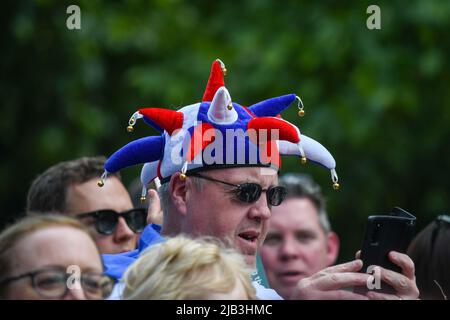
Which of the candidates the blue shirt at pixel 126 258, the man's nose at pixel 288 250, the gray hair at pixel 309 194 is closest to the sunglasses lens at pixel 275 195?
the blue shirt at pixel 126 258

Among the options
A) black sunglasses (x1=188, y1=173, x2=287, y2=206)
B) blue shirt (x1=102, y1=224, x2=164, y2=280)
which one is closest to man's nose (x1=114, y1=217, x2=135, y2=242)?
blue shirt (x1=102, y1=224, x2=164, y2=280)

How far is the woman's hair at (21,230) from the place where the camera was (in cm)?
312

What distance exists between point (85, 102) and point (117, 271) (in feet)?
20.2

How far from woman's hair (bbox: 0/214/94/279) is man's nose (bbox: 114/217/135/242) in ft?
5.16

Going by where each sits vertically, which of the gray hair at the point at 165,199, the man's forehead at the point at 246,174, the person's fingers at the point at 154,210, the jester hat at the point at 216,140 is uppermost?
the jester hat at the point at 216,140

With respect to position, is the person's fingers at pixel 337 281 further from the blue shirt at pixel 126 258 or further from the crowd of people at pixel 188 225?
the blue shirt at pixel 126 258

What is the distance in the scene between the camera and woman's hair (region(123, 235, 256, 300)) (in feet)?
9.39

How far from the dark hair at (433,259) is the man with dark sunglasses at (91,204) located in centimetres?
131

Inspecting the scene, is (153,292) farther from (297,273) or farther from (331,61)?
(331,61)

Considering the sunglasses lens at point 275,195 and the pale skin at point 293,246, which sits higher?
the sunglasses lens at point 275,195

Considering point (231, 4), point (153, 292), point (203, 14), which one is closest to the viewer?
point (153, 292)

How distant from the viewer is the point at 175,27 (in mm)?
10086

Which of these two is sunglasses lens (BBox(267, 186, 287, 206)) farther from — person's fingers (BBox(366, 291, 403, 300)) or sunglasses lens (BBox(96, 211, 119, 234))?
sunglasses lens (BBox(96, 211, 119, 234))
